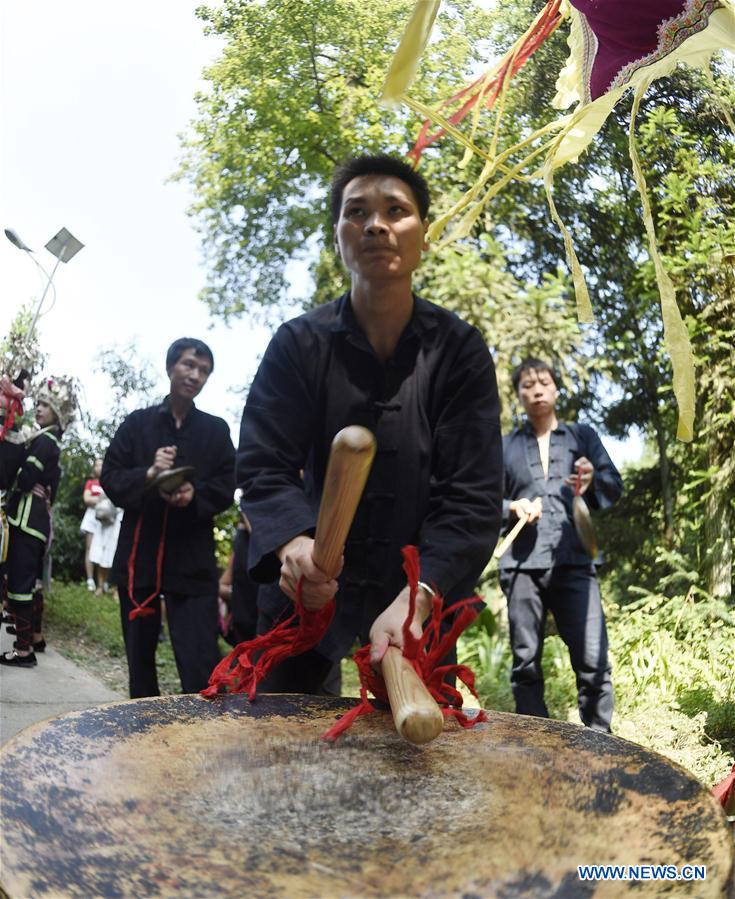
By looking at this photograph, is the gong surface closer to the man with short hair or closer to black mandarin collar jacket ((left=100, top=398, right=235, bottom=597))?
black mandarin collar jacket ((left=100, top=398, right=235, bottom=597))

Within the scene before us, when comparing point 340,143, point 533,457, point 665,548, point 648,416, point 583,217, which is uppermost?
point 340,143

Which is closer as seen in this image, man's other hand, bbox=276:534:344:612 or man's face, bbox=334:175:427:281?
man's other hand, bbox=276:534:344:612

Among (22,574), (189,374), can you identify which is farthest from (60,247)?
(22,574)

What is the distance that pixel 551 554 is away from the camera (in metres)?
2.74

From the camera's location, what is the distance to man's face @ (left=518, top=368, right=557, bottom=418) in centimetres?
292

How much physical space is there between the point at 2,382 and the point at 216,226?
1.26 m

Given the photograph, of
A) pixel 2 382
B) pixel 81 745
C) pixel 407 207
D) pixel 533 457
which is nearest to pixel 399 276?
pixel 407 207

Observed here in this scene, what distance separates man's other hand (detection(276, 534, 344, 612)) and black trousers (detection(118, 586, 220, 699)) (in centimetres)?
144

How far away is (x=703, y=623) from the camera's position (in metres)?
2.66

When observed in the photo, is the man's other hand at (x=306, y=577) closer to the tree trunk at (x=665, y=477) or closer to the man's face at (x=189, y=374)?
the man's face at (x=189, y=374)

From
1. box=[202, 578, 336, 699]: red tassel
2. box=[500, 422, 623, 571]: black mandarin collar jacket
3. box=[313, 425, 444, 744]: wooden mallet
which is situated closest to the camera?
box=[313, 425, 444, 744]: wooden mallet

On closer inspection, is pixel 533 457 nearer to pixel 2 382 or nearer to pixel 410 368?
pixel 410 368

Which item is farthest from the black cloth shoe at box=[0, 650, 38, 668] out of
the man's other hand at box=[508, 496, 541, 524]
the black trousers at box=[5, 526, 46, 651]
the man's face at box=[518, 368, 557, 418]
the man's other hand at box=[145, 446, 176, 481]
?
the man's face at box=[518, 368, 557, 418]

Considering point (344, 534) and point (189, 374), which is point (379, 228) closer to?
point (344, 534)
